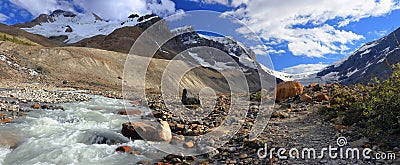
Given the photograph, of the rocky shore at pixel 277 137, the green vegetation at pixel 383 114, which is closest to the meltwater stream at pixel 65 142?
the rocky shore at pixel 277 137

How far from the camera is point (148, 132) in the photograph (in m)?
10.2

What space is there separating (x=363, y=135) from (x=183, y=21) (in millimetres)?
6299

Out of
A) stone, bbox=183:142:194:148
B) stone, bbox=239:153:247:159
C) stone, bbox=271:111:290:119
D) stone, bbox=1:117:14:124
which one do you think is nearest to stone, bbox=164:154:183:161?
stone, bbox=183:142:194:148

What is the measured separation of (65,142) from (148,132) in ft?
9.40

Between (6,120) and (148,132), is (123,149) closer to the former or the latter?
(148,132)

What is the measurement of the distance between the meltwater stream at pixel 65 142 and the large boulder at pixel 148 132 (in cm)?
30

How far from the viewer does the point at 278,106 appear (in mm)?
14250

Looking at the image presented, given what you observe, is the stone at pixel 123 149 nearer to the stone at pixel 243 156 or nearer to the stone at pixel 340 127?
the stone at pixel 243 156

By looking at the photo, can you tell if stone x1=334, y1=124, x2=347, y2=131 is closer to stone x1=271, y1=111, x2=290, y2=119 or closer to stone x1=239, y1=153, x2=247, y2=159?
stone x1=271, y1=111, x2=290, y2=119

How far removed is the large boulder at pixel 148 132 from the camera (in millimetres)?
9922

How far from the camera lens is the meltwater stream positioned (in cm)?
823

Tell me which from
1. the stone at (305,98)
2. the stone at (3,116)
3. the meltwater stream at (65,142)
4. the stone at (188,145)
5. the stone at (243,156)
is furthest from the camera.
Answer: the stone at (305,98)

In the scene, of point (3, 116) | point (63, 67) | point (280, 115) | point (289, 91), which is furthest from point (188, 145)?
point (63, 67)

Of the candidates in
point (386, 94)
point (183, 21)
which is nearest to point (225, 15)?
point (183, 21)
